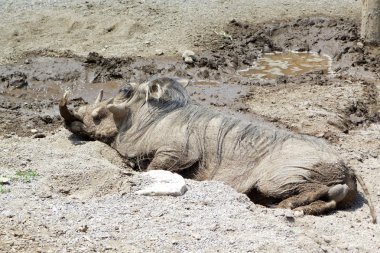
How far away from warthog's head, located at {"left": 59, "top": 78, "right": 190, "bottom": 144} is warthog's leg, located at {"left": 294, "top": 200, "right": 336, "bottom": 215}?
187 cm

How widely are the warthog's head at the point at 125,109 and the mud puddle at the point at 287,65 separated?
3.85 metres

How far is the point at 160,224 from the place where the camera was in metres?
5.51

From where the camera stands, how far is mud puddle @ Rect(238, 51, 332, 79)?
11781 millimetres

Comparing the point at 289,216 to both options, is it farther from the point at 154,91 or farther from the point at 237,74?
the point at 237,74

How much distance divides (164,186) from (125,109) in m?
1.95

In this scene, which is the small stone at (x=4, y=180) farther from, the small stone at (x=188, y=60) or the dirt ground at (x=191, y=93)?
the small stone at (x=188, y=60)

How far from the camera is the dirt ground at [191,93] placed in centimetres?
541

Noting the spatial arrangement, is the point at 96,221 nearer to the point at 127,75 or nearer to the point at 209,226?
the point at 209,226

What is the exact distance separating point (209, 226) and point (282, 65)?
7.03 m

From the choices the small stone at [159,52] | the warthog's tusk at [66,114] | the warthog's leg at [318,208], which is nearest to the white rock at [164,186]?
the warthog's leg at [318,208]

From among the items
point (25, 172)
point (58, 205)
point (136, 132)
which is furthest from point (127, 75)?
point (58, 205)

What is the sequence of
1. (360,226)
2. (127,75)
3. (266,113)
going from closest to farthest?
(360,226), (266,113), (127,75)

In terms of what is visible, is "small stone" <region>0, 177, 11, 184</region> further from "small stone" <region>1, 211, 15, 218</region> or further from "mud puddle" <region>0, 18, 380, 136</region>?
"mud puddle" <region>0, 18, 380, 136</region>

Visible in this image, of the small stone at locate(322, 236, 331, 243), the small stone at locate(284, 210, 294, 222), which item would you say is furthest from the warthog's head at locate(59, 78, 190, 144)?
the small stone at locate(322, 236, 331, 243)
